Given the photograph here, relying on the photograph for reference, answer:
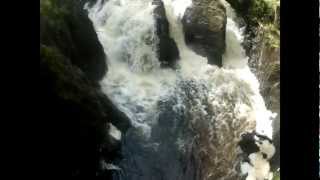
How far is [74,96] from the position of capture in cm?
192

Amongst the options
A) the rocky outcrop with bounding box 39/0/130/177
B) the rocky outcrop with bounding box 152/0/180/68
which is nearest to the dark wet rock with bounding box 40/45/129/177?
the rocky outcrop with bounding box 39/0/130/177

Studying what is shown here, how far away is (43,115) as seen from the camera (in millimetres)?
1877

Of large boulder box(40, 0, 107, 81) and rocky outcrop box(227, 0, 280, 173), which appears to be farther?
rocky outcrop box(227, 0, 280, 173)

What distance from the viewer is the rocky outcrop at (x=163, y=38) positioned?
202 cm

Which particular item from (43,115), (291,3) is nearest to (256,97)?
(291,3)

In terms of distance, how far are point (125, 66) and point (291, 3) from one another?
69 centimetres

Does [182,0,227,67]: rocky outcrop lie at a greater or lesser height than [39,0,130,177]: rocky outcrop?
greater

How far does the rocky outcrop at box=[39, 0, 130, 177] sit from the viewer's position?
74.4 inches

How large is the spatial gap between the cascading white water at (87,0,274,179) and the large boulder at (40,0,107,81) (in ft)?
0.11

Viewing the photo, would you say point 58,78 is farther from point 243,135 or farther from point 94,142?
point 243,135

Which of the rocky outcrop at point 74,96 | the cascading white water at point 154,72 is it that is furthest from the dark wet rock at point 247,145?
the rocky outcrop at point 74,96

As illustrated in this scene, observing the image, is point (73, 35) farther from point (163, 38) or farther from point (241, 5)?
point (241, 5)

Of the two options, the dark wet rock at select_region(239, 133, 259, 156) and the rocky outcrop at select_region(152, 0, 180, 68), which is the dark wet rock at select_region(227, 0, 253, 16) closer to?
the rocky outcrop at select_region(152, 0, 180, 68)

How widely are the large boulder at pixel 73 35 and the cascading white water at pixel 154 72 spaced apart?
0.03m
